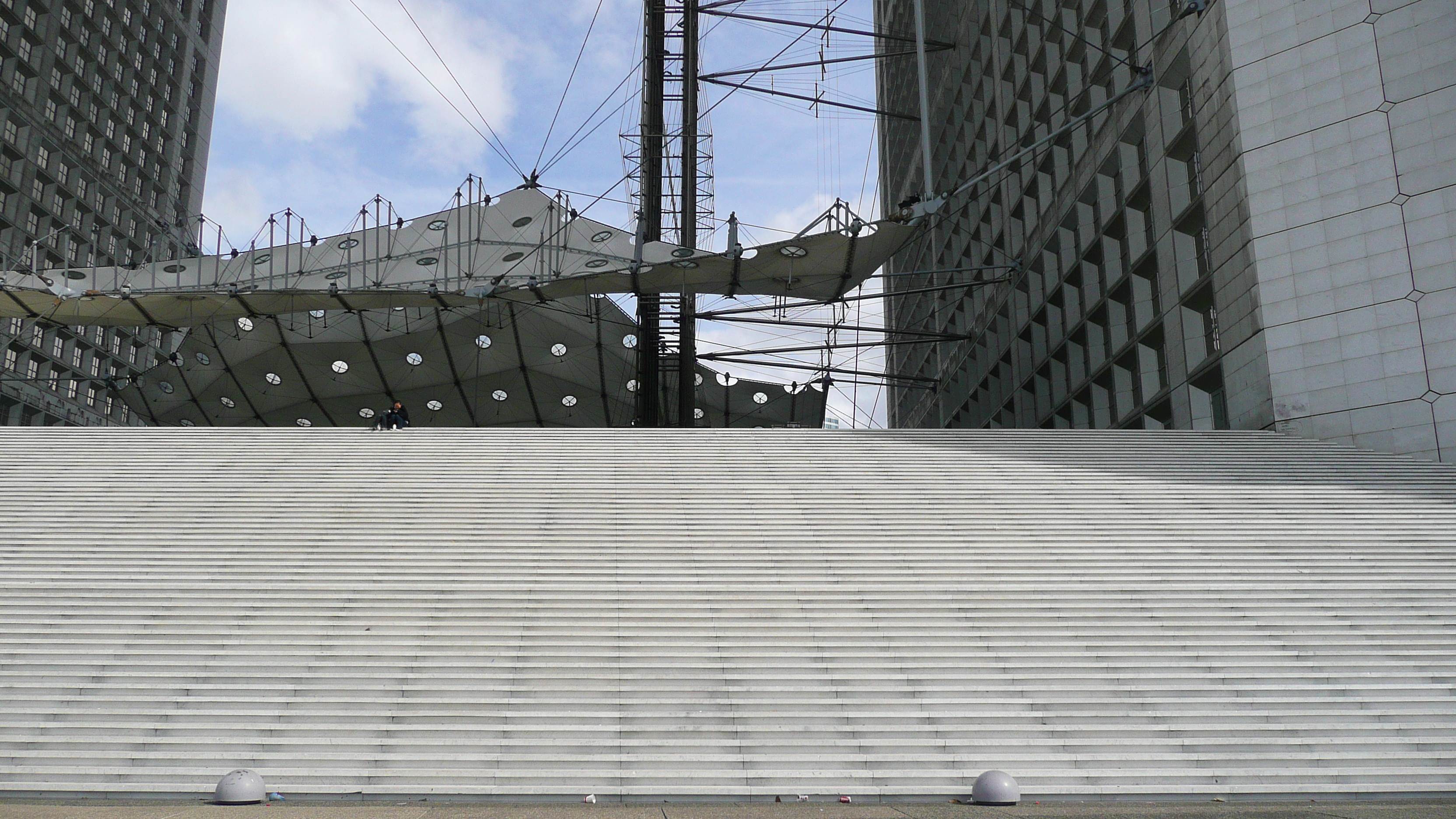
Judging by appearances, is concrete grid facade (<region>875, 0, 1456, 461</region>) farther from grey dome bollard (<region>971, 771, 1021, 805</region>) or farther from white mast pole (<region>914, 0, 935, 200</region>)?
grey dome bollard (<region>971, 771, 1021, 805</region>)

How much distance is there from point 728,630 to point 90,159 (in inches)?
2215

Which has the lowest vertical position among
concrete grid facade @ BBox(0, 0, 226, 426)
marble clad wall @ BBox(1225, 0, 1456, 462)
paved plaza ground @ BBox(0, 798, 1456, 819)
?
paved plaza ground @ BBox(0, 798, 1456, 819)

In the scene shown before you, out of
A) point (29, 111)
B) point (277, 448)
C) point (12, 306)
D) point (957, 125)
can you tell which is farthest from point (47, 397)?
point (957, 125)

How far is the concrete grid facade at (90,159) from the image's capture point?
48406mm

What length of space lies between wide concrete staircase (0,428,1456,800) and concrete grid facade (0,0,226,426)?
3143 centimetres

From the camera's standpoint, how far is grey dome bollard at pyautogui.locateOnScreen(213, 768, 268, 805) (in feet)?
25.8

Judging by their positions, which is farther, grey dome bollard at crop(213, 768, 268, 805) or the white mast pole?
the white mast pole

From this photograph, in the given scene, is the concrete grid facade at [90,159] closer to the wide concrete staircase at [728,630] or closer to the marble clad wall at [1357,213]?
the wide concrete staircase at [728,630]

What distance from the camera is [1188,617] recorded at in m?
11.2

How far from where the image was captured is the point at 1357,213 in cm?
1930

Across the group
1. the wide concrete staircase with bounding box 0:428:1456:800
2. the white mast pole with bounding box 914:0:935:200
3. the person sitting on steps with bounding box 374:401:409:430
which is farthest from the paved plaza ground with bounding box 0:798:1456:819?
the white mast pole with bounding box 914:0:935:200

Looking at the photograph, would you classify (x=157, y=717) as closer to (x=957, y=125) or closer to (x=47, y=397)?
(x=957, y=125)

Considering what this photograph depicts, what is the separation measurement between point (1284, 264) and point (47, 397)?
51.7m

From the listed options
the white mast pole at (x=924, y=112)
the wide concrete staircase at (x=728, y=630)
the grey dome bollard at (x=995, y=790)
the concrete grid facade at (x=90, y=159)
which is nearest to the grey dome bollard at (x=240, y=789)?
the wide concrete staircase at (x=728, y=630)
